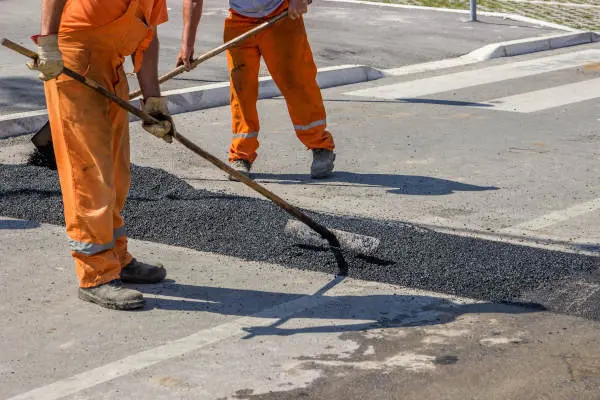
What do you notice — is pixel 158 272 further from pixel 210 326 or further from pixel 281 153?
pixel 281 153

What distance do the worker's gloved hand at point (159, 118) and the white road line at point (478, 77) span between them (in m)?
5.36

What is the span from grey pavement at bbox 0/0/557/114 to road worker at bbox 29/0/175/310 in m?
5.16

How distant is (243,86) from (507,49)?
242 inches

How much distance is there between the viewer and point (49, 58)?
471cm

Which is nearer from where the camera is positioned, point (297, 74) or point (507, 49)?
point (297, 74)

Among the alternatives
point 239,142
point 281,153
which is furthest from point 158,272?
point 281,153

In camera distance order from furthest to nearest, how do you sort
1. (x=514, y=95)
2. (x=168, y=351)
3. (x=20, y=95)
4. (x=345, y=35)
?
1. (x=345, y=35)
2. (x=514, y=95)
3. (x=20, y=95)
4. (x=168, y=351)

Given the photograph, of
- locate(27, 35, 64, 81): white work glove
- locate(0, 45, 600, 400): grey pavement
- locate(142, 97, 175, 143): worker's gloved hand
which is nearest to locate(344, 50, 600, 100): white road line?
locate(0, 45, 600, 400): grey pavement

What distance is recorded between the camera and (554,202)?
6.86 m

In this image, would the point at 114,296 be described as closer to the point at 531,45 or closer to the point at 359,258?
the point at 359,258

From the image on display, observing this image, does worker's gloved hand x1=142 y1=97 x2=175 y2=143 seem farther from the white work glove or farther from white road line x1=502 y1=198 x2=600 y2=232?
white road line x1=502 y1=198 x2=600 y2=232

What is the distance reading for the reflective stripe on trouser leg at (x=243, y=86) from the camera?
7.46m

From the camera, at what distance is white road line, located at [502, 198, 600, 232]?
6.30 meters

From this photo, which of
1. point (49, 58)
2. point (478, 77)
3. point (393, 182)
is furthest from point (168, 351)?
point (478, 77)
